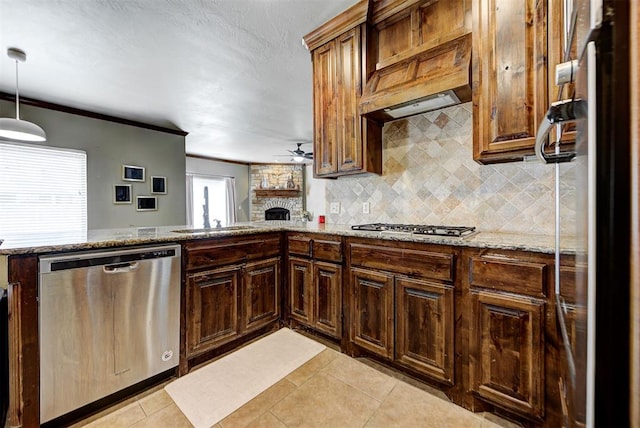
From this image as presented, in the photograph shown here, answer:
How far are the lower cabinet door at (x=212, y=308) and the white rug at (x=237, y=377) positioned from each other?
0.58ft

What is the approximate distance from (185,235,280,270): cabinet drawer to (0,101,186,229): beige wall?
11.3 ft

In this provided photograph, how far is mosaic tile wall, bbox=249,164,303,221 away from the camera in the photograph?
9336 mm

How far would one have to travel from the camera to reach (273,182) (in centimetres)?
932

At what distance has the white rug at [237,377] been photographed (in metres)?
1.65

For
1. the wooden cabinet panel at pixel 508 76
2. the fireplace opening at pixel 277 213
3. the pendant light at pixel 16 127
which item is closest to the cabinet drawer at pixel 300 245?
the wooden cabinet panel at pixel 508 76

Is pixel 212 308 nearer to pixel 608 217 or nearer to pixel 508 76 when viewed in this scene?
pixel 608 217

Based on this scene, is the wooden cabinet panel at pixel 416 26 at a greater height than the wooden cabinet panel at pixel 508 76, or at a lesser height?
greater

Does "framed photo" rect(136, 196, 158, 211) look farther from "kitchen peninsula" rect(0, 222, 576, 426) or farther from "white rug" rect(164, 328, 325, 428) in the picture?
"white rug" rect(164, 328, 325, 428)

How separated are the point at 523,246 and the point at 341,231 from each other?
1.16 metres

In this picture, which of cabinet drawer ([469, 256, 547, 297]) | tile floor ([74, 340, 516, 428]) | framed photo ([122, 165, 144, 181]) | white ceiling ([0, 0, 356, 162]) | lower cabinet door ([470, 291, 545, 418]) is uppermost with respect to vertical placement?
white ceiling ([0, 0, 356, 162])

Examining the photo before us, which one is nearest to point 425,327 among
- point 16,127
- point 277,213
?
point 16,127

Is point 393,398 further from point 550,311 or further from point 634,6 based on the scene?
point 634,6

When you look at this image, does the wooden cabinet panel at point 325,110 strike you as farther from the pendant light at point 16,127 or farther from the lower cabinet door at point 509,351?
the pendant light at point 16,127

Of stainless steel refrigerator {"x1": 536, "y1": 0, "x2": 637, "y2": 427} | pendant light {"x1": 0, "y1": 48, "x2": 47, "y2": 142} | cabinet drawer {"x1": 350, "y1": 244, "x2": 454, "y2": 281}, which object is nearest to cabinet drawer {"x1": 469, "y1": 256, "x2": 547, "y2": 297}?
cabinet drawer {"x1": 350, "y1": 244, "x2": 454, "y2": 281}
